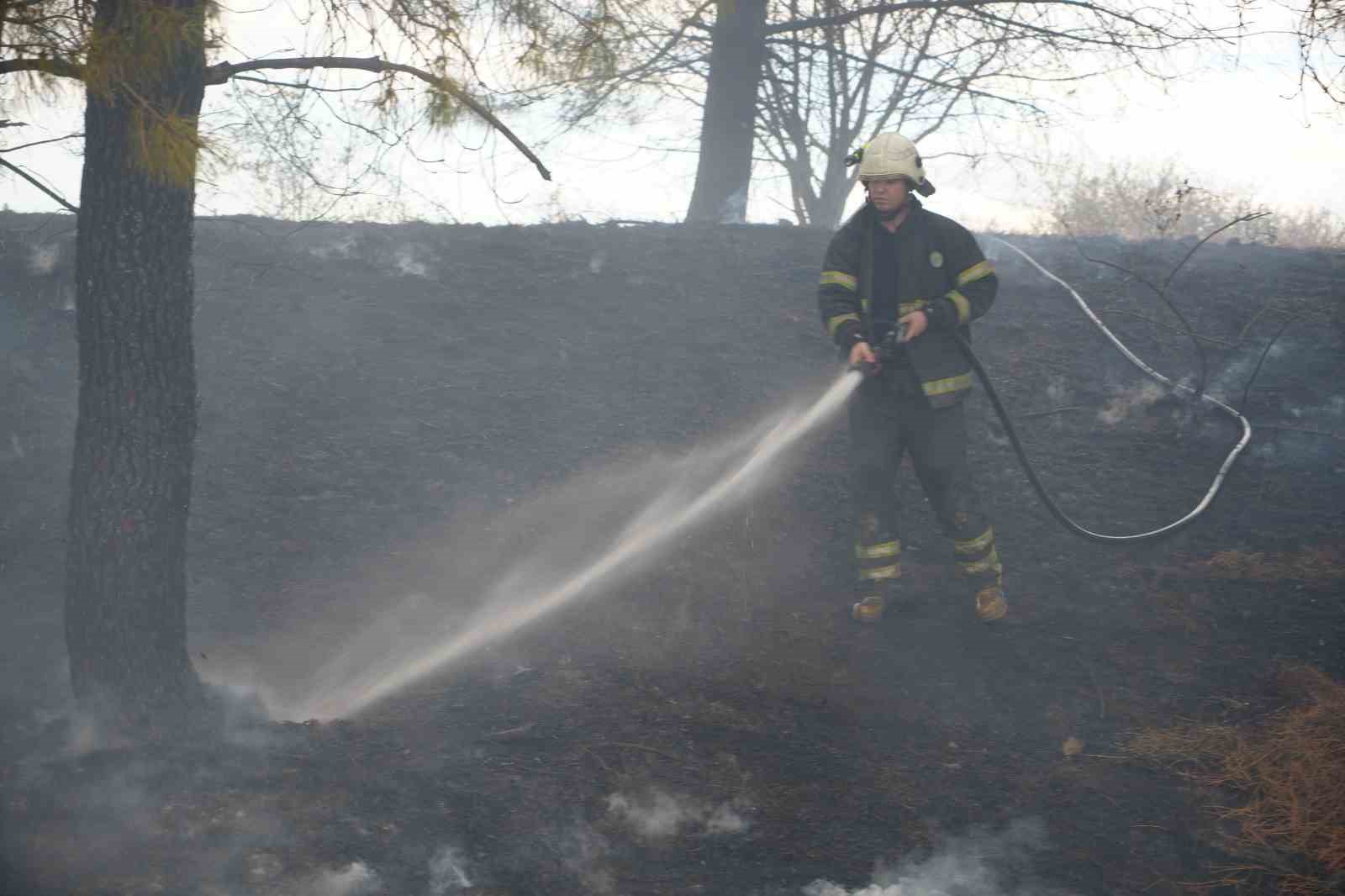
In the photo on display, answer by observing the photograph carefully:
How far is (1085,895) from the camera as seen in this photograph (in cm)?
336

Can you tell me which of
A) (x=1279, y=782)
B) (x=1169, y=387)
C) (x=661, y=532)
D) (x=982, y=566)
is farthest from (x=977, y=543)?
(x=1169, y=387)

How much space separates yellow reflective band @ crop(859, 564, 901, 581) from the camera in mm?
5090

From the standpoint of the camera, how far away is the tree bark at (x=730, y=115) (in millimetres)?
9633

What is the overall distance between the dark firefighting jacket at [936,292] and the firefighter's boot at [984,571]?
662mm

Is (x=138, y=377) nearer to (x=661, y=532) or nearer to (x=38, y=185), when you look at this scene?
(x=38, y=185)

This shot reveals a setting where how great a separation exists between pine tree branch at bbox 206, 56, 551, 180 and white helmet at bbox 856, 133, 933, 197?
61.8 inches

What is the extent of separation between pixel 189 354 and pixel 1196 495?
5098 mm

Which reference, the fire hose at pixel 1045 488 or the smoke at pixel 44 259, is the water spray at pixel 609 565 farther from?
the smoke at pixel 44 259

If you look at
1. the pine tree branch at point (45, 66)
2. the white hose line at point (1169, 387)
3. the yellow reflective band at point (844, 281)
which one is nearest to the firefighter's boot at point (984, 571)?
the white hose line at point (1169, 387)

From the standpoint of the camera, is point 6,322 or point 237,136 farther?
point 6,322

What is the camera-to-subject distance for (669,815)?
3697mm

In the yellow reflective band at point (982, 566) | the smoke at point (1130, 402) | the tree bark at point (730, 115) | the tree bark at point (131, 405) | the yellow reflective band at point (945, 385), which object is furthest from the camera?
the tree bark at point (730, 115)

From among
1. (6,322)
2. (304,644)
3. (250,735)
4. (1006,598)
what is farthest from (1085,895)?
(6,322)

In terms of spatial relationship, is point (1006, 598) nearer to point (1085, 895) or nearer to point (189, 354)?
point (1085, 895)
